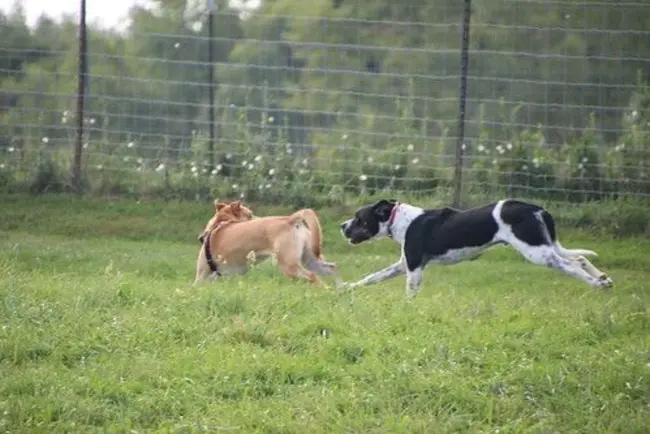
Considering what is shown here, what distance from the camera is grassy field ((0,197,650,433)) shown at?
6773 mm

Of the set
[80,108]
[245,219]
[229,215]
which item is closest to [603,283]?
[245,219]

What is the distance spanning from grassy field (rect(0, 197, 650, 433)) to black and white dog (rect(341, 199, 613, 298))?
790 millimetres

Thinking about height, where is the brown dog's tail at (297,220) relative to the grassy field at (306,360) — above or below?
above

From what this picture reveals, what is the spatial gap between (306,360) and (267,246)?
389cm

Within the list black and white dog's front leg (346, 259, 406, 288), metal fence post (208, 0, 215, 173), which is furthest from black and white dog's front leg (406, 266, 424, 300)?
metal fence post (208, 0, 215, 173)

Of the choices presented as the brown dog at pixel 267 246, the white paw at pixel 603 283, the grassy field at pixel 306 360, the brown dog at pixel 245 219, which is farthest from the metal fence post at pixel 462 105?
the grassy field at pixel 306 360

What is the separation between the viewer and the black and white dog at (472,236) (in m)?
11.2

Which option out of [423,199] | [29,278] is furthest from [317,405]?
[423,199]

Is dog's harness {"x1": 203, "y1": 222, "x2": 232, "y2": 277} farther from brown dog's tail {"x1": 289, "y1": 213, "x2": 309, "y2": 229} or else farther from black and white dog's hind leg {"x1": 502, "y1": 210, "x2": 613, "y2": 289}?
black and white dog's hind leg {"x1": 502, "y1": 210, "x2": 613, "y2": 289}

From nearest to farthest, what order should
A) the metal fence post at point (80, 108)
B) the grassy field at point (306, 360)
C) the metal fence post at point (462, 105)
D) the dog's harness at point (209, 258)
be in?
the grassy field at point (306, 360) → the dog's harness at point (209, 258) → the metal fence post at point (462, 105) → the metal fence post at point (80, 108)

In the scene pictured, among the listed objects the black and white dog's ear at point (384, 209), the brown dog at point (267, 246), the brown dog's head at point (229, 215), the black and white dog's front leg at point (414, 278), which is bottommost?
the black and white dog's front leg at point (414, 278)

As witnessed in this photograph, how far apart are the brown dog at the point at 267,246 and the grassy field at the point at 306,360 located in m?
0.84

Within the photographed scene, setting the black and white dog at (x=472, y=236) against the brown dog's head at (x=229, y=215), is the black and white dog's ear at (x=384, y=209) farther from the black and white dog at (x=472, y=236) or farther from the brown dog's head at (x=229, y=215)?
the brown dog's head at (x=229, y=215)

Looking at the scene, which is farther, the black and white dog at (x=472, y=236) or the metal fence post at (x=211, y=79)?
the metal fence post at (x=211, y=79)
